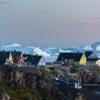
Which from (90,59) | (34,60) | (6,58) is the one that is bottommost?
(34,60)

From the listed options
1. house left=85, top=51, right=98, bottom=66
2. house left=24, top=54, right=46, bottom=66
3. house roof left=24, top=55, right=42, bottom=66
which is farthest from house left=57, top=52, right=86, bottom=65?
house roof left=24, top=55, right=42, bottom=66

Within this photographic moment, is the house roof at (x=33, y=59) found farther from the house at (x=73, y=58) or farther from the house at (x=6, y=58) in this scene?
the house at (x=73, y=58)

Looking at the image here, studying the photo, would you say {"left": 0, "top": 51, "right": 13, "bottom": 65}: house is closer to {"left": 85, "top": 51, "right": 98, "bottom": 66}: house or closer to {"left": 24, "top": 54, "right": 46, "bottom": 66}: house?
{"left": 24, "top": 54, "right": 46, "bottom": 66}: house

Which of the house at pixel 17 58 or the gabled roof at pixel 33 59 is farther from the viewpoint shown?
the gabled roof at pixel 33 59

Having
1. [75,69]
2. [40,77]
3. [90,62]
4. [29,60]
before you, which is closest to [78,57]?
[90,62]

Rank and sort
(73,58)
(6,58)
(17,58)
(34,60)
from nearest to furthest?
(6,58), (17,58), (34,60), (73,58)

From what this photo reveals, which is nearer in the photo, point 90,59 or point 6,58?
point 6,58

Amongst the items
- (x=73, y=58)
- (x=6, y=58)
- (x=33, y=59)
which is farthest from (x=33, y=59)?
(x=6, y=58)

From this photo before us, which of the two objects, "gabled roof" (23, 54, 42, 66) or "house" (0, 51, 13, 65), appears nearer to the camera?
"house" (0, 51, 13, 65)

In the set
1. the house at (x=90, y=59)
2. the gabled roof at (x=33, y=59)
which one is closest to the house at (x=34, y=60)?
the gabled roof at (x=33, y=59)

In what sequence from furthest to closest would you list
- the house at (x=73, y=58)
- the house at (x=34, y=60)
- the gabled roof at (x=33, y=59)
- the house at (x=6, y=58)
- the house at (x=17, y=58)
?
the house at (x=73, y=58) → the gabled roof at (x=33, y=59) → the house at (x=34, y=60) → the house at (x=17, y=58) → the house at (x=6, y=58)

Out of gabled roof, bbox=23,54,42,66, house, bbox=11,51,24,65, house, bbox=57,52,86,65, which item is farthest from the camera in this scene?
house, bbox=57,52,86,65

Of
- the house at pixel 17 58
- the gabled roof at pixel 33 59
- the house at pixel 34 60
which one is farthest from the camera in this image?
the gabled roof at pixel 33 59

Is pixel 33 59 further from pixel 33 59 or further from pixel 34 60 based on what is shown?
pixel 34 60
